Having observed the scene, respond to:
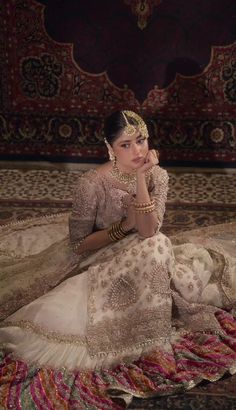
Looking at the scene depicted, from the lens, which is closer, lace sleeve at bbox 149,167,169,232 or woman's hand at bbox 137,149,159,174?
woman's hand at bbox 137,149,159,174

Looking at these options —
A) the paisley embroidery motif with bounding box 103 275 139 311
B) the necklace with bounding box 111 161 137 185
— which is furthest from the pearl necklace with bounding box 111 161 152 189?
the paisley embroidery motif with bounding box 103 275 139 311

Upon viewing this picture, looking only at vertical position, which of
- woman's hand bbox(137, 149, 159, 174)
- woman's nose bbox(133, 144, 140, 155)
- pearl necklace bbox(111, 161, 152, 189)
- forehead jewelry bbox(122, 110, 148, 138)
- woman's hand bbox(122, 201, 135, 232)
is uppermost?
forehead jewelry bbox(122, 110, 148, 138)

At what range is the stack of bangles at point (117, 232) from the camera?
325 centimetres

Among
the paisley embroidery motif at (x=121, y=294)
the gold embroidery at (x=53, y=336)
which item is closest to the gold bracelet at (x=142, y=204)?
the paisley embroidery motif at (x=121, y=294)

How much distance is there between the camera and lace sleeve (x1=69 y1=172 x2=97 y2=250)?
326 cm

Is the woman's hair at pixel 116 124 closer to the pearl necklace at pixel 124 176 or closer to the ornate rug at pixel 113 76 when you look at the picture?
the pearl necklace at pixel 124 176

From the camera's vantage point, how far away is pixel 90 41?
5.58 m

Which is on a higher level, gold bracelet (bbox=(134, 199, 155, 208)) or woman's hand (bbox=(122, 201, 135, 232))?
gold bracelet (bbox=(134, 199, 155, 208))

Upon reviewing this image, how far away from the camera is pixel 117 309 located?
10.4 ft

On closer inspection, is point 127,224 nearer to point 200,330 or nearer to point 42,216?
point 200,330

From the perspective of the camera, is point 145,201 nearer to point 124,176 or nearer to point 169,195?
point 124,176

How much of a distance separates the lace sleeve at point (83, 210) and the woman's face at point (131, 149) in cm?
21

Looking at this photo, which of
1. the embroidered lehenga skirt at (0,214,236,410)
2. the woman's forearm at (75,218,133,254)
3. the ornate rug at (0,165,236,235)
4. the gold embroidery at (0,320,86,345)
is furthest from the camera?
the ornate rug at (0,165,236,235)

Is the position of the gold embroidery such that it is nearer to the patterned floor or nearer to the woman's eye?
the woman's eye
